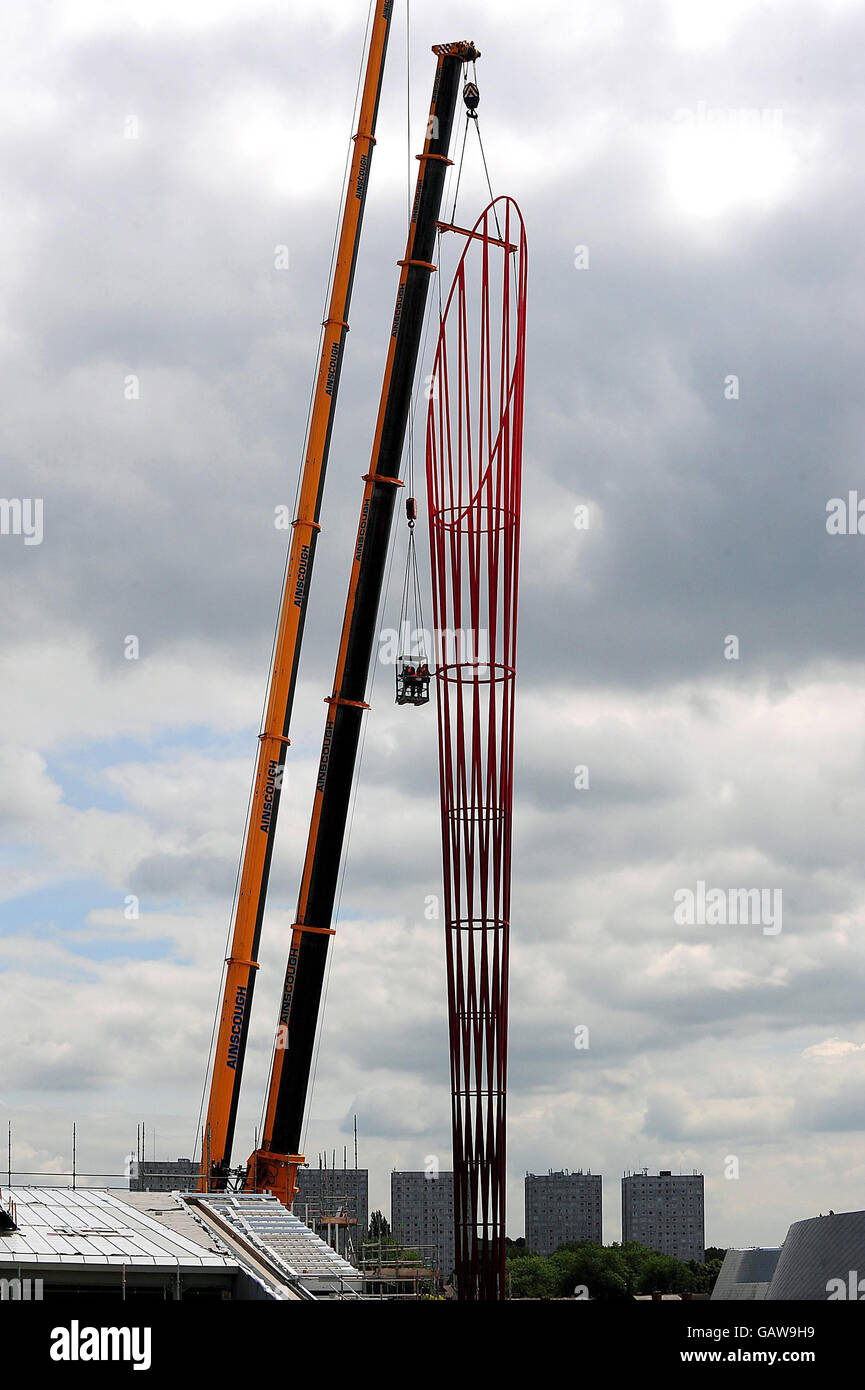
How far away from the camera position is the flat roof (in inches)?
1826

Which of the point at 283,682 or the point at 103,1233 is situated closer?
the point at 103,1233

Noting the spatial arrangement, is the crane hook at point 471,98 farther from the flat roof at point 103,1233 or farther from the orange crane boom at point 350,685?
the flat roof at point 103,1233

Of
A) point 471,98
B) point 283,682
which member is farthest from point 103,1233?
point 471,98

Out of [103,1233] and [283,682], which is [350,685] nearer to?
[283,682]

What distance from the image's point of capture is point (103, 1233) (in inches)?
1971

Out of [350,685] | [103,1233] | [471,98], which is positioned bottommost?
[103,1233]

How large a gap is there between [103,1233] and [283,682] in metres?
17.8

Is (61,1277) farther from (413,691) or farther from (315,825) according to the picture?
(413,691)

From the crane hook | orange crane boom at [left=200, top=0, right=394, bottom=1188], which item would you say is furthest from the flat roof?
the crane hook

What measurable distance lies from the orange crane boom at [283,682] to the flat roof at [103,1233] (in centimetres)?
243
